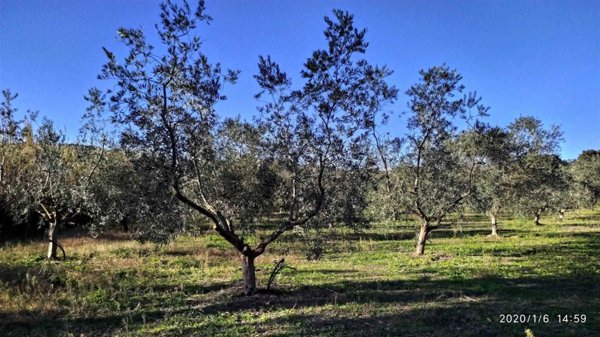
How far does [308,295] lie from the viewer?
13.7 metres

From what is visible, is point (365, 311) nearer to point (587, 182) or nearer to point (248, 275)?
point (248, 275)

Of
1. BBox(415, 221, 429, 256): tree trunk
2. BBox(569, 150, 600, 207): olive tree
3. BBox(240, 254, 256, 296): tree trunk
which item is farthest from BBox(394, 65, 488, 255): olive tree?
BBox(569, 150, 600, 207): olive tree

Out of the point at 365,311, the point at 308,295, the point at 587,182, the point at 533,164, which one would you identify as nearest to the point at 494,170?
the point at 533,164

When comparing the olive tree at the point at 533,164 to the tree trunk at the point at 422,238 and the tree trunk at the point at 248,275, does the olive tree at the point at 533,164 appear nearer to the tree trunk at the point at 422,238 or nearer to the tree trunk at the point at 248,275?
the tree trunk at the point at 422,238

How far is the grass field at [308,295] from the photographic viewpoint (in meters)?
10.2

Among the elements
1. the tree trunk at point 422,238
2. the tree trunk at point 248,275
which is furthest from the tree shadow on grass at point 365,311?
the tree trunk at point 422,238

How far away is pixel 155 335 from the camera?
9.71 meters

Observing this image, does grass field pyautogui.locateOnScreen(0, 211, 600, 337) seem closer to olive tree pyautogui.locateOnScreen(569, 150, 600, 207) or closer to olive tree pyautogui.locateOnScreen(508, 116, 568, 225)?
olive tree pyautogui.locateOnScreen(508, 116, 568, 225)

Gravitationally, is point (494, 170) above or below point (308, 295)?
above

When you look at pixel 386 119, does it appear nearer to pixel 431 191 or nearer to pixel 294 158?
pixel 294 158

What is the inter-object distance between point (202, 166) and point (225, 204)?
1390 mm

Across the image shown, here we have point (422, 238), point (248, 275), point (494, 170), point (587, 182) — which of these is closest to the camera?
point (248, 275)

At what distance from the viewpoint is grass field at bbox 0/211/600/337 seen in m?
10.2

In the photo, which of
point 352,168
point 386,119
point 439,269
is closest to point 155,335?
point 352,168
